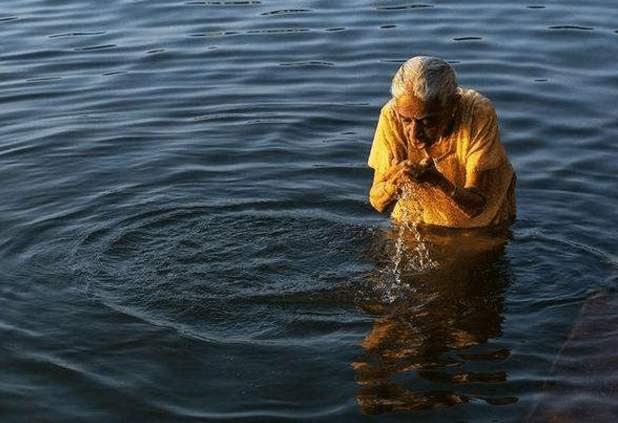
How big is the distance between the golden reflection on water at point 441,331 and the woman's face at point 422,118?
0.86 meters

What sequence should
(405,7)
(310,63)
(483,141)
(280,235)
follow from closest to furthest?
(483,141), (280,235), (310,63), (405,7)

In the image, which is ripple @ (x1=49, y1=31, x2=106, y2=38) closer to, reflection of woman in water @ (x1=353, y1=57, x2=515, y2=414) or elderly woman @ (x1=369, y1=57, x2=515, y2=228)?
reflection of woman in water @ (x1=353, y1=57, x2=515, y2=414)

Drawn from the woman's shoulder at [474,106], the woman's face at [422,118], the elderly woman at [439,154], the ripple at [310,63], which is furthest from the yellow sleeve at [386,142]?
the ripple at [310,63]

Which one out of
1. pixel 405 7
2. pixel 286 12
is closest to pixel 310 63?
pixel 286 12

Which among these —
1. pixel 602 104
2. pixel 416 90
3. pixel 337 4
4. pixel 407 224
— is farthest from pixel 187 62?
pixel 416 90

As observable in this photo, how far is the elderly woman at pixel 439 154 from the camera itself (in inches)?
253

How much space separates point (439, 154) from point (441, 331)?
115 centimetres

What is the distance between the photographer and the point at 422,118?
6520 millimetres

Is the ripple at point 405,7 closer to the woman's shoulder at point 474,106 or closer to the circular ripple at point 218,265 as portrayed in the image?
the circular ripple at point 218,265

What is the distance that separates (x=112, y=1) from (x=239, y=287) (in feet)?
30.8

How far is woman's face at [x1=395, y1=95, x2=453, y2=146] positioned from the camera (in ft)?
21.1

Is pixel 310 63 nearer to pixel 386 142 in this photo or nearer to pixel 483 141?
pixel 386 142

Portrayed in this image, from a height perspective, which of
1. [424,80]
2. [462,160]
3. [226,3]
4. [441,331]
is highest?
[424,80]

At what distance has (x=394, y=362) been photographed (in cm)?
627
